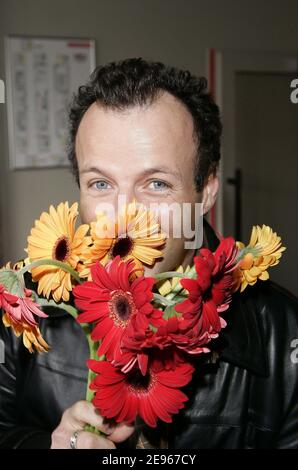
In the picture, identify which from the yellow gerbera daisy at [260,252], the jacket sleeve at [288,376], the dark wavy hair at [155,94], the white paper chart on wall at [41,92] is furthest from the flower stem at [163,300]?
the white paper chart on wall at [41,92]

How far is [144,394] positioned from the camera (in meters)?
0.56

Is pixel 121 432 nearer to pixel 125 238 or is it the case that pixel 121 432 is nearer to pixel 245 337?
pixel 125 238

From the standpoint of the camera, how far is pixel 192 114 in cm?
87

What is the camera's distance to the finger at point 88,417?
23.4 inches

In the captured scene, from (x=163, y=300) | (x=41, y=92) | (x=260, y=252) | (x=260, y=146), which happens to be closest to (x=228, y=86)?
(x=260, y=146)

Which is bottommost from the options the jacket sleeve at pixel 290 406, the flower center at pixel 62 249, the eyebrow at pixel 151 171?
the jacket sleeve at pixel 290 406

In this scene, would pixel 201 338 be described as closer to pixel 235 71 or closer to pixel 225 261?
pixel 225 261

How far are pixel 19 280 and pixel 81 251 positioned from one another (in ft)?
0.23

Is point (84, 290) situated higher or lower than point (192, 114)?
lower

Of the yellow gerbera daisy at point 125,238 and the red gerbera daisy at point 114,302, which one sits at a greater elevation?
the yellow gerbera daisy at point 125,238

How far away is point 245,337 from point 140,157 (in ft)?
1.23

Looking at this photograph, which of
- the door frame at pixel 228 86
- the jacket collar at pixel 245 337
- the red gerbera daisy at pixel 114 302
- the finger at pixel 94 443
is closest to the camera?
the red gerbera daisy at pixel 114 302

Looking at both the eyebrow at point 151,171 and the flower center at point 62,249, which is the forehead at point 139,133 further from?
the flower center at point 62,249
